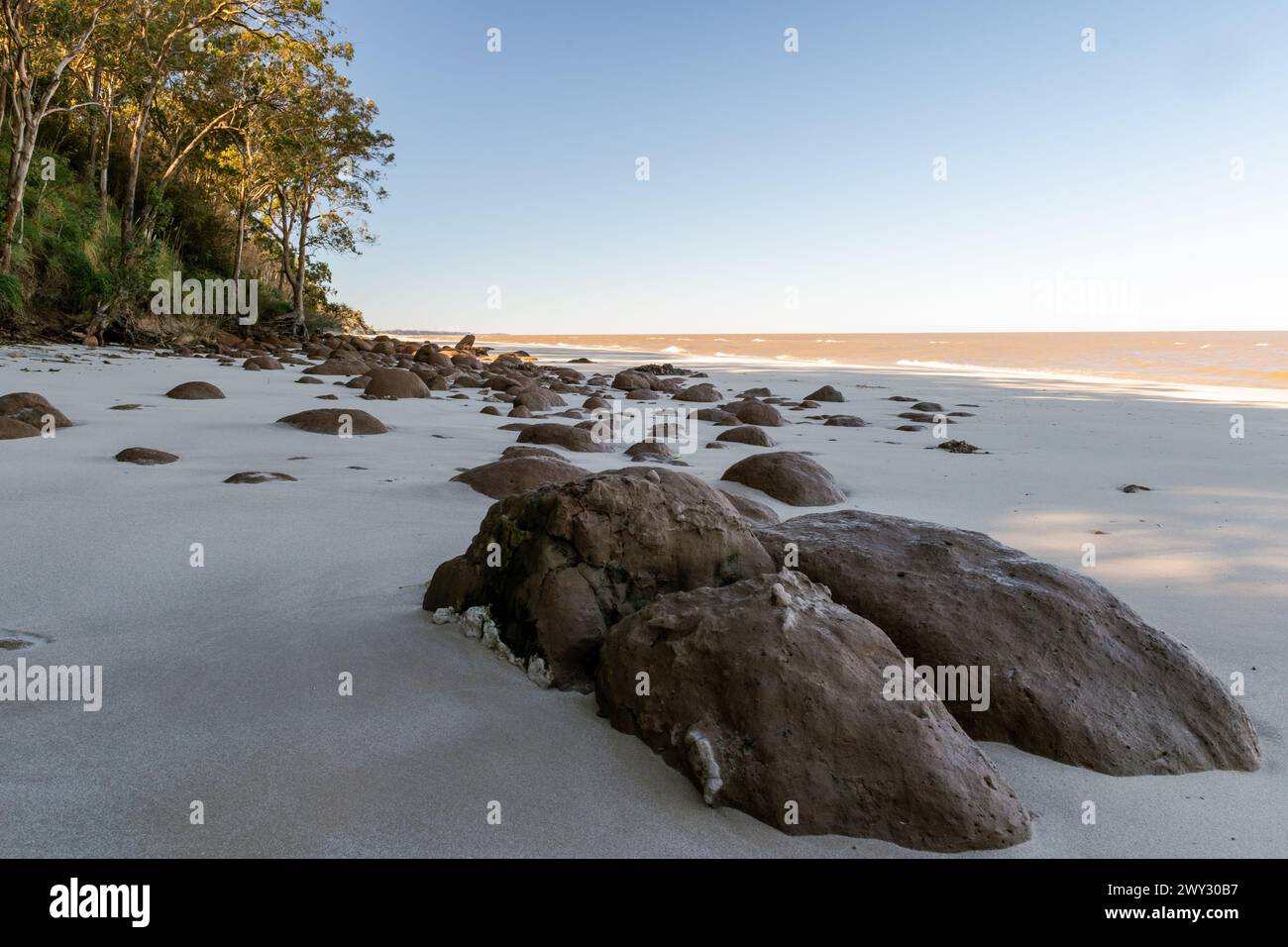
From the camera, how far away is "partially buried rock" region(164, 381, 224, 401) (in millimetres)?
8422

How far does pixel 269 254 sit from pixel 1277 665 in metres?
31.7

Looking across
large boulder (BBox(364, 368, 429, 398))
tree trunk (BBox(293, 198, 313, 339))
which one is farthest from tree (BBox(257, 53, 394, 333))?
large boulder (BBox(364, 368, 429, 398))

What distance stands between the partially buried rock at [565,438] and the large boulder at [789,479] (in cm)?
160

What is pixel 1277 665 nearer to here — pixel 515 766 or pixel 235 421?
pixel 515 766

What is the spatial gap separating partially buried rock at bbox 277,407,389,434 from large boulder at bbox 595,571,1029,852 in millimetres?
5248

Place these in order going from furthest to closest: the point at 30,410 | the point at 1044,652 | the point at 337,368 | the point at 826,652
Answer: the point at 337,368 < the point at 30,410 < the point at 1044,652 < the point at 826,652

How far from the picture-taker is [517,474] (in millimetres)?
4559

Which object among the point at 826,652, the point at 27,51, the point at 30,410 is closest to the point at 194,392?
the point at 30,410

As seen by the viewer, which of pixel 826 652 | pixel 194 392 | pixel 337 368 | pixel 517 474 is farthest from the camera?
pixel 337 368

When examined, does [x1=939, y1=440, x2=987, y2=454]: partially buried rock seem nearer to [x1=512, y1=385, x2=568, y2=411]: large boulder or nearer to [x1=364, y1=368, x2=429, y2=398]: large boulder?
[x1=512, y1=385, x2=568, y2=411]: large boulder

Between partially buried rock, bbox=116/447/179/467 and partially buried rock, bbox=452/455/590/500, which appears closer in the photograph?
partially buried rock, bbox=452/455/590/500

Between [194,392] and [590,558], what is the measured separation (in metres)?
7.62

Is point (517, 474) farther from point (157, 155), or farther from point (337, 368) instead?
point (157, 155)

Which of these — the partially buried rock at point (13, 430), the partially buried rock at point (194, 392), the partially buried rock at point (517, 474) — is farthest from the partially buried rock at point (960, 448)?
the partially buried rock at point (194, 392)
